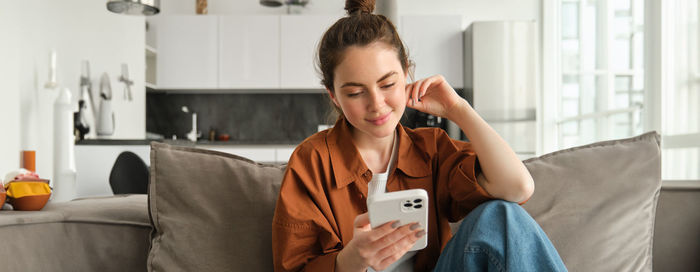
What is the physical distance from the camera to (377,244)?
0.93 meters

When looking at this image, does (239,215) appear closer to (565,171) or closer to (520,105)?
(565,171)

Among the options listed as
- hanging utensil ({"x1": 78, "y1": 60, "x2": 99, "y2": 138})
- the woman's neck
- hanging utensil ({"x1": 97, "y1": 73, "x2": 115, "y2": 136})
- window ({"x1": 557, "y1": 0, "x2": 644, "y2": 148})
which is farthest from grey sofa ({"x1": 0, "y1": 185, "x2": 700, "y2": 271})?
hanging utensil ({"x1": 97, "y1": 73, "x2": 115, "y2": 136})

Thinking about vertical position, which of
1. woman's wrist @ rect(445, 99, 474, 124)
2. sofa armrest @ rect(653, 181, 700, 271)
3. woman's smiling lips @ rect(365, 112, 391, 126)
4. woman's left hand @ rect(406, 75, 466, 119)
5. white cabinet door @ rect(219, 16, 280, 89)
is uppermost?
white cabinet door @ rect(219, 16, 280, 89)

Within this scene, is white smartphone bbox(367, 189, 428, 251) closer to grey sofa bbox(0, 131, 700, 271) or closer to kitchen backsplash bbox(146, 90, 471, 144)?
grey sofa bbox(0, 131, 700, 271)

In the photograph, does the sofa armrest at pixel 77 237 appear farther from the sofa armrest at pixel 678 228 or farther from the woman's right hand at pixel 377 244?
the sofa armrest at pixel 678 228

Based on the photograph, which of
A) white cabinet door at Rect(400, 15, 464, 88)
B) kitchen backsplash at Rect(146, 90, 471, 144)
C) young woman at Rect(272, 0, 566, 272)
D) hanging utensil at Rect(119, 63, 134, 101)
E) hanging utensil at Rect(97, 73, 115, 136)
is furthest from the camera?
kitchen backsplash at Rect(146, 90, 471, 144)

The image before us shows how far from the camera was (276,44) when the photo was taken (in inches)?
196

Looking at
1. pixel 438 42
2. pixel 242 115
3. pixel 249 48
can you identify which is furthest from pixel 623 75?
pixel 242 115

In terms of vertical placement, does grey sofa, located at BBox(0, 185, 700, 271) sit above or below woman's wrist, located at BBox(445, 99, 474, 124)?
below

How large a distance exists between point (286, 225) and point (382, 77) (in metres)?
0.36

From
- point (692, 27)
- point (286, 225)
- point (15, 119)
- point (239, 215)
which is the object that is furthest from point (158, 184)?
point (692, 27)

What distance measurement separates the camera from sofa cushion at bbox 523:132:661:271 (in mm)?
1263

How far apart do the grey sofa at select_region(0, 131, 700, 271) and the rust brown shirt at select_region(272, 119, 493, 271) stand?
153mm

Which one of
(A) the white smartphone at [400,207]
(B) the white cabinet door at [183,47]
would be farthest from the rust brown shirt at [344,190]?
(B) the white cabinet door at [183,47]
